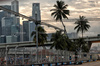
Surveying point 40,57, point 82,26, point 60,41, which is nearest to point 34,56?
point 40,57

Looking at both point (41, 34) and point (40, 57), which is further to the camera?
point (41, 34)

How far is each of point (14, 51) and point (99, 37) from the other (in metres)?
103

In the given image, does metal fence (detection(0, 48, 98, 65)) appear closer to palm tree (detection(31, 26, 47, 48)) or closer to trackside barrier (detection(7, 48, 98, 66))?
trackside barrier (detection(7, 48, 98, 66))

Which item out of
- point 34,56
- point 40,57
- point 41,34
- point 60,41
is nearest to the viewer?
point 34,56

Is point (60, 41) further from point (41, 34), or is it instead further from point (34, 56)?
point (34, 56)

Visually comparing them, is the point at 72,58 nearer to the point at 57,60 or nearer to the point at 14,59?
the point at 57,60

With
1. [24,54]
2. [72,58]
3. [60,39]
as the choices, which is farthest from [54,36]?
[24,54]

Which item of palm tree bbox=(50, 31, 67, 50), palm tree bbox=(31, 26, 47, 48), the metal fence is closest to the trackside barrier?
the metal fence

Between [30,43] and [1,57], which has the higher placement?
[1,57]

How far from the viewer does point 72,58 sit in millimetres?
50656

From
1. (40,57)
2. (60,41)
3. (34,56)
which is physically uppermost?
(34,56)

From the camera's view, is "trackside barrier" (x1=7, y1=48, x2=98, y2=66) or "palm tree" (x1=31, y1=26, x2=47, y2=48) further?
"palm tree" (x1=31, y1=26, x2=47, y2=48)

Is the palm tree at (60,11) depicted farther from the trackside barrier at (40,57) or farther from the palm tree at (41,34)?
the trackside barrier at (40,57)

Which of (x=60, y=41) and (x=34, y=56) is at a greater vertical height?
(x=34, y=56)
